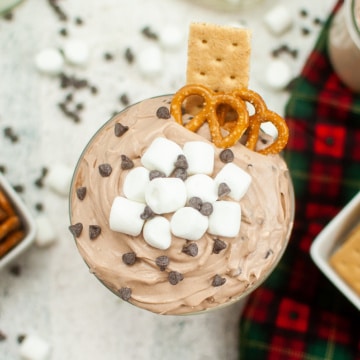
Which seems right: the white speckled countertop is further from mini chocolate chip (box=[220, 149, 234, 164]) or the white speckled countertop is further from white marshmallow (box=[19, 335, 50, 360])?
mini chocolate chip (box=[220, 149, 234, 164])

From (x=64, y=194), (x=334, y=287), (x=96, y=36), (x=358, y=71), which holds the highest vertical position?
(x=96, y=36)

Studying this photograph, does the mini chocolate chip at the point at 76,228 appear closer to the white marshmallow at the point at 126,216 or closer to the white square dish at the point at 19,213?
the white marshmallow at the point at 126,216

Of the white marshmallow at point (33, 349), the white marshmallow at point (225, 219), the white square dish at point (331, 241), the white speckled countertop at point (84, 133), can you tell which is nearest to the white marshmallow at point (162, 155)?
the white marshmallow at point (225, 219)

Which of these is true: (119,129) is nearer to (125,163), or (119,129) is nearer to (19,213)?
(125,163)

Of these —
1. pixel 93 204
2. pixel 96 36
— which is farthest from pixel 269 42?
pixel 93 204

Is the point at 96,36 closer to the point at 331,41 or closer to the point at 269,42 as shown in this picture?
the point at 269,42

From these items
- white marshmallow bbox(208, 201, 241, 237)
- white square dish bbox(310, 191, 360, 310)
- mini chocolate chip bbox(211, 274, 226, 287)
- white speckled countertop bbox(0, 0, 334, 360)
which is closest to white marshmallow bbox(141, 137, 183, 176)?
white marshmallow bbox(208, 201, 241, 237)
